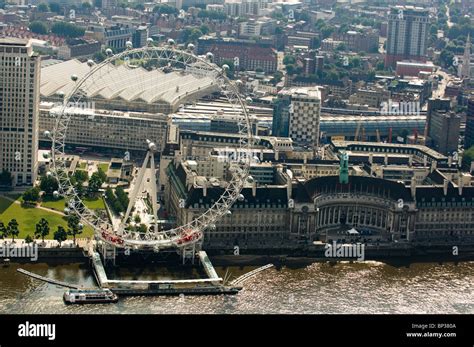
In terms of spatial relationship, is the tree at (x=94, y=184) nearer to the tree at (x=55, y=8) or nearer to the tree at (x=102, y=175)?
the tree at (x=102, y=175)

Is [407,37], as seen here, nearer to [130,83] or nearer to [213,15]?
[213,15]

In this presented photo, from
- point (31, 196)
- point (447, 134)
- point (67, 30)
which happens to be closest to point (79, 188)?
point (31, 196)

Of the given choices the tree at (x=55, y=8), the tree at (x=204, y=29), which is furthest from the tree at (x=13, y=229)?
the tree at (x=55, y=8)

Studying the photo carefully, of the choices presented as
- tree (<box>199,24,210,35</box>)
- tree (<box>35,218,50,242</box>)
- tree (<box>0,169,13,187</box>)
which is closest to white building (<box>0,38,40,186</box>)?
tree (<box>0,169,13,187</box>)
